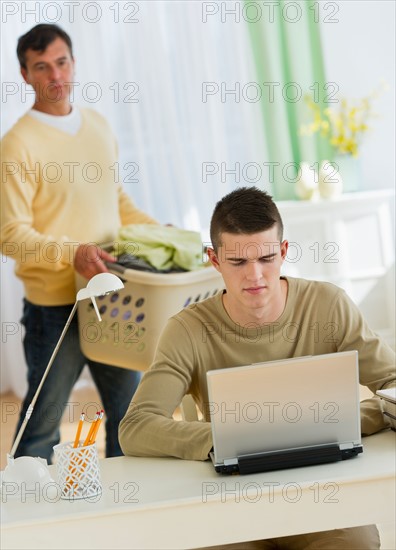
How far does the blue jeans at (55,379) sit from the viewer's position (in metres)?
3.02

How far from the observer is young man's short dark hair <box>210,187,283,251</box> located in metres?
1.97

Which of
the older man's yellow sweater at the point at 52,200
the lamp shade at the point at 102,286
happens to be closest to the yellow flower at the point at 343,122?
the older man's yellow sweater at the point at 52,200

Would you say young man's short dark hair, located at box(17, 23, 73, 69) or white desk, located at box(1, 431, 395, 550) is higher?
young man's short dark hair, located at box(17, 23, 73, 69)

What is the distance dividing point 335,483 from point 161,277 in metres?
1.32

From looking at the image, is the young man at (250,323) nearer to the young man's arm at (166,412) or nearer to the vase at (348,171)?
the young man's arm at (166,412)

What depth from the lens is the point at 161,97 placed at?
15.3 ft

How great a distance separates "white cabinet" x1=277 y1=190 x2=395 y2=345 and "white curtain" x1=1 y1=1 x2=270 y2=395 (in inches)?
15.4

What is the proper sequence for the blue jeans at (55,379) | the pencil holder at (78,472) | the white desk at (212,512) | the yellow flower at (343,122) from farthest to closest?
the yellow flower at (343,122) < the blue jeans at (55,379) < the pencil holder at (78,472) < the white desk at (212,512)

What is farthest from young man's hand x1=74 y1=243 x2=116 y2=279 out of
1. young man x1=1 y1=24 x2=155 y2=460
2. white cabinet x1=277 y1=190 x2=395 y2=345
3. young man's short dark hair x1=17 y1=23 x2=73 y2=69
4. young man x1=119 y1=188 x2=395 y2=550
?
white cabinet x1=277 y1=190 x2=395 y2=345

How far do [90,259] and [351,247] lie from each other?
2186 mm

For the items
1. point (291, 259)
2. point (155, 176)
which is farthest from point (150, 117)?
point (291, 259)

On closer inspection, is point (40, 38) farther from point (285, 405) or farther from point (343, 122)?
point (343, 122)

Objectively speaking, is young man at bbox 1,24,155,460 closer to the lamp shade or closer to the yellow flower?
the lamp shade

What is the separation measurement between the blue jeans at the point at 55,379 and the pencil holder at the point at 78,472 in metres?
1.41
